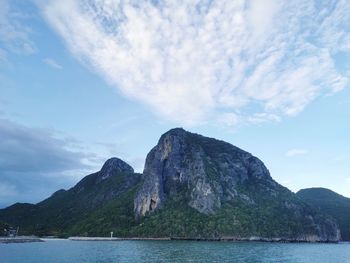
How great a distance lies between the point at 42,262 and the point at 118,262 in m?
14.8

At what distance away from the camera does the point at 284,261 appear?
8825cm

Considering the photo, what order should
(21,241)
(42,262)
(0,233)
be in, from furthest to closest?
(0,233)
(21,241)
(42,262)

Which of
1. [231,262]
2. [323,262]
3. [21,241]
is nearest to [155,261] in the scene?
[231,262]

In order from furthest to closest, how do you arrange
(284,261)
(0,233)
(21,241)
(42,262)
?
(0,233) < (21,241) < (284,261) < (42,262)

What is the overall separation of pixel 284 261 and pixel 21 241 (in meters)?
122

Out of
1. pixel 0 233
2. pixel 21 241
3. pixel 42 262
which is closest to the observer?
pixel 42 262

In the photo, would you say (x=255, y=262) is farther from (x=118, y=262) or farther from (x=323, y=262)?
(x=118, y=262)

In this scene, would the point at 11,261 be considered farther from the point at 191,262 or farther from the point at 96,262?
the point at 191,262

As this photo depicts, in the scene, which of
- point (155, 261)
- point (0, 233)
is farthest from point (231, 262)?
point (0, 233)

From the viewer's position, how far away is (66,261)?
79.0 meters

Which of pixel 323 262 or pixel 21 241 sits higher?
pixel 21 241

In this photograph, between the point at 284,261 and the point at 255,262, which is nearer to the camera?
the point at 255,262

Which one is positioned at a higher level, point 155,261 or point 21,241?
point 21,241

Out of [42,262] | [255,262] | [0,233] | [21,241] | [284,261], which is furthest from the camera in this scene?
[0,233]
